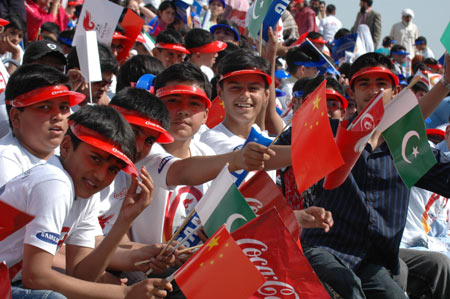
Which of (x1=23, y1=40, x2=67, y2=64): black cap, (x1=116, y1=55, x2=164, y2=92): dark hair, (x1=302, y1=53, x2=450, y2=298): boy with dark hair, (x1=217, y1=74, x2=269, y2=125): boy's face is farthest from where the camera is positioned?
(x1=116, y1=55, x2=164, y2=92): dark hair

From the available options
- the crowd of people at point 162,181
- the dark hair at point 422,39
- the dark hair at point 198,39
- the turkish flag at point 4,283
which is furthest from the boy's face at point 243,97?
the dark hair at point 422,39

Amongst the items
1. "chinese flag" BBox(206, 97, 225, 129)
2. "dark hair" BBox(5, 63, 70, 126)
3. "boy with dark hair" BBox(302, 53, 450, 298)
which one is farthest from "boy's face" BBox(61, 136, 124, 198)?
"chinese flag" BBox(206, 97, 225, 129)

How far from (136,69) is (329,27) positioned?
455 inches

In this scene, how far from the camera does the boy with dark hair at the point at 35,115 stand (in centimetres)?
363

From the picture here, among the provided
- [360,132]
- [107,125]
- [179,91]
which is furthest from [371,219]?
[107,125]

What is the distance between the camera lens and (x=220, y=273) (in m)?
2.68

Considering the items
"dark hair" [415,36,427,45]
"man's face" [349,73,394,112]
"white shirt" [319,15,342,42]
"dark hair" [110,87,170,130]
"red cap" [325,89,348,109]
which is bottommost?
"white shirt" [319,15,342,42]

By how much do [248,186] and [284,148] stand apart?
29 centimetres

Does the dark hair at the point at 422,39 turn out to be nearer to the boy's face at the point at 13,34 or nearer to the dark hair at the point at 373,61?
the boy's face at the point at 13,34

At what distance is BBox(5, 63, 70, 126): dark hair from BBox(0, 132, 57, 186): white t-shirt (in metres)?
0.19

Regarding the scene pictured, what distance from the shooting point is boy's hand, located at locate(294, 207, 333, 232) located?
11.3ft

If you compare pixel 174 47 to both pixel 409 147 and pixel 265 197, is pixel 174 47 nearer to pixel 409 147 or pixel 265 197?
pixel 265 197

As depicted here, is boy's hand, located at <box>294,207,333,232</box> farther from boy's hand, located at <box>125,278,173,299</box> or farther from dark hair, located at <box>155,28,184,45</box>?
dark hair, located at <box>155,28,184,45</box>

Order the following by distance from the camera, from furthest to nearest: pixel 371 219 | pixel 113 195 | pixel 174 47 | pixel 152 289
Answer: pixel 174 47
pixel 371 219
pixel 113 195
pixel 152 289
